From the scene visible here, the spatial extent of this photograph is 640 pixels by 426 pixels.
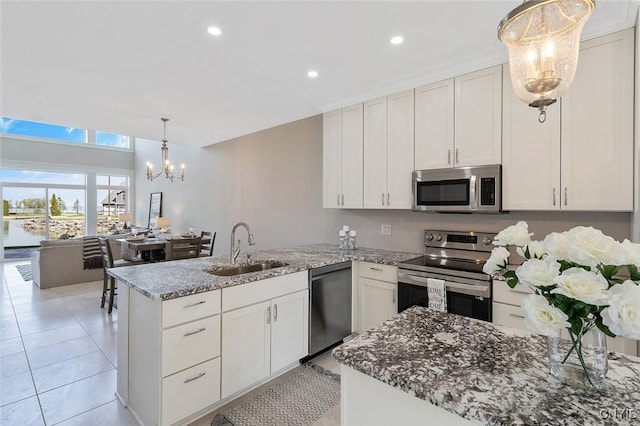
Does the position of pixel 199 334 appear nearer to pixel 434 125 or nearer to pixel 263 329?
pixel 263 329

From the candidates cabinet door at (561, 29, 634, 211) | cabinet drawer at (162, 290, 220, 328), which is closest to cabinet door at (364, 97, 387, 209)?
cabinet door at (561, 29, 634, 211)

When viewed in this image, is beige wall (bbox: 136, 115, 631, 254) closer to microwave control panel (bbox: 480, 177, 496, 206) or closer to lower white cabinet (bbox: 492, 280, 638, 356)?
microwave control panel (bbox: 480, 177, 496, 206)

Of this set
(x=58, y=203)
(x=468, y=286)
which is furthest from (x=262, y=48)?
(x=58, y=203)

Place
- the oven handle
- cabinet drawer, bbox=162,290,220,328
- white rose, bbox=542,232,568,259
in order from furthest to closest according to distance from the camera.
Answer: the oven handle, cabinet drawer, bbox=162,290,220,328, white rose, bbox=542,232,568,259

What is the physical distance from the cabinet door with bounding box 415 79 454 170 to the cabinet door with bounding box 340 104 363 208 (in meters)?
0.67

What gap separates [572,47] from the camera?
1.14m

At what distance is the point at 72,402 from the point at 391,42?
11.7 ft

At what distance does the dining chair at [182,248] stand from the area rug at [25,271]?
3410mm

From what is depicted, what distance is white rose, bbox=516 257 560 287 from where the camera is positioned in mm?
758

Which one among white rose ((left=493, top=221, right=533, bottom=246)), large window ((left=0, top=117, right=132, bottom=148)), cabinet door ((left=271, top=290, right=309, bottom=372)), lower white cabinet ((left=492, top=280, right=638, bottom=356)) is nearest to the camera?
white rose ((left=493, top=221, right=533, bottom=246))

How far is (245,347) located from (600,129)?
9.48 ft

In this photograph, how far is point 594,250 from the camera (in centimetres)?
72

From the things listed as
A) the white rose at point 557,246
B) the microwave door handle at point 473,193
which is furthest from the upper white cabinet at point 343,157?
the white rose at point 557,246

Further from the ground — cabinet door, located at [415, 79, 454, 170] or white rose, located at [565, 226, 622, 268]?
cabinet door, located at [415, 79, 454, 170]
